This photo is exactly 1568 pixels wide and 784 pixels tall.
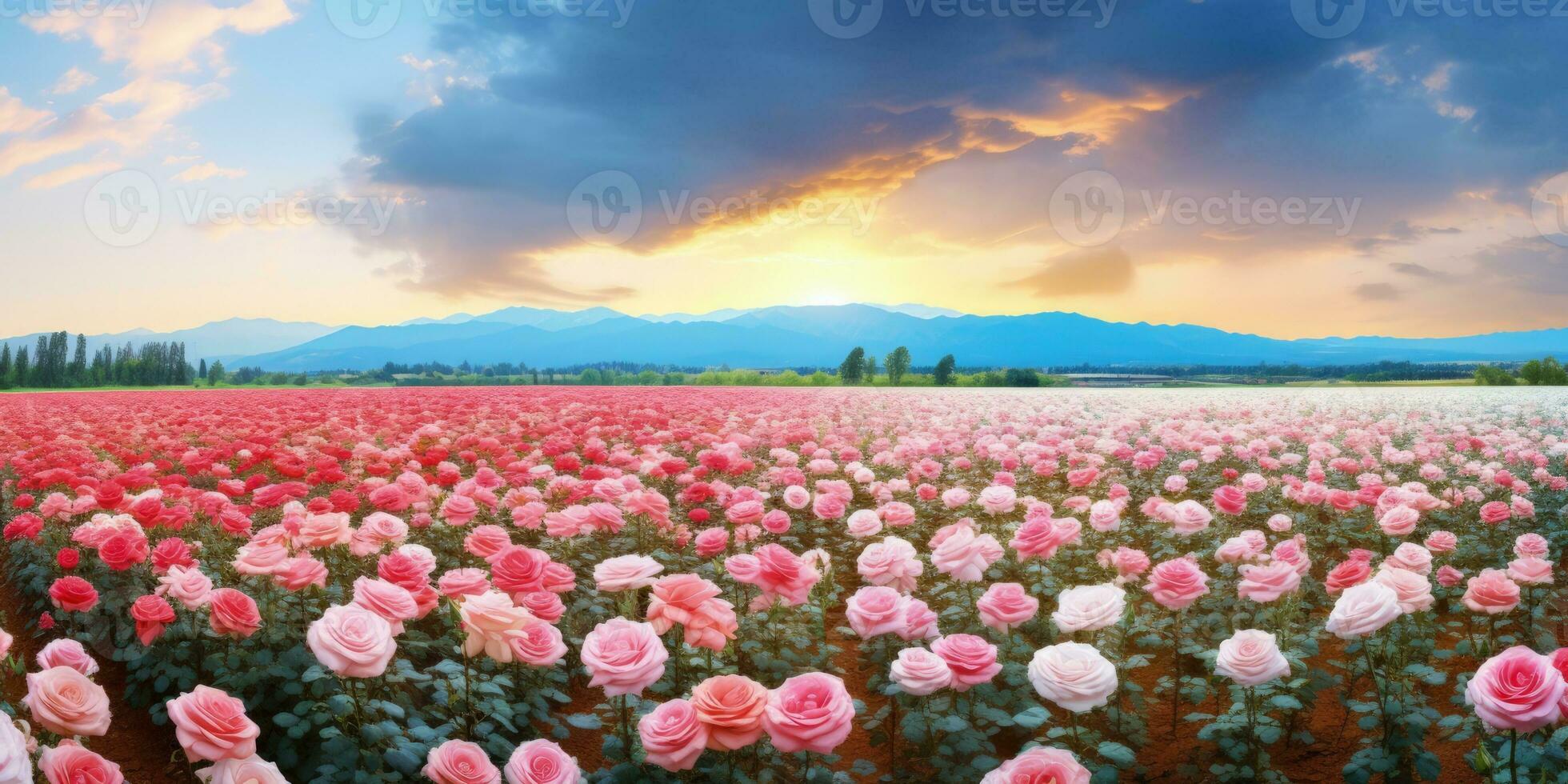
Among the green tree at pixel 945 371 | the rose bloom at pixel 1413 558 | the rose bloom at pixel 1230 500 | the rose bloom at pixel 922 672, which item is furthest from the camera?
the green tree at pixel 945 371

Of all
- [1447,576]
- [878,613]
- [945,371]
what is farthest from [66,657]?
[945,371]

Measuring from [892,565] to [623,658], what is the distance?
170 centimetres

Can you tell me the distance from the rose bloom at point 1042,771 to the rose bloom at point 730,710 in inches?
28.7

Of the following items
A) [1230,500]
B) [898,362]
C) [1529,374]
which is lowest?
[1230,500]

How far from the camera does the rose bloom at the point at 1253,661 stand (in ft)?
10.0

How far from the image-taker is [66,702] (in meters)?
2.61

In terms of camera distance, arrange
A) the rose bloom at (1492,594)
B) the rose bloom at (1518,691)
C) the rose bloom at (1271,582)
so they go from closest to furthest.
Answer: the rose bloom at (1518,691) → the rose bloom at (1271,582) → the rose bloom at (1492,594)

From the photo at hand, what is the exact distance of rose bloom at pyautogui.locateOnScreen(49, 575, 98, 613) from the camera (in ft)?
13.7

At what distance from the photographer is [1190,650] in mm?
3953

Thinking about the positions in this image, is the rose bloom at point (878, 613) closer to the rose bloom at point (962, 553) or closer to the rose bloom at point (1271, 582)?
the rose bloom at point (962, 553)

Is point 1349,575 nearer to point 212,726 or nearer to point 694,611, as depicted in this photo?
point 694,611

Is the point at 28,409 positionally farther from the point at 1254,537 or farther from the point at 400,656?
the point at 1254,537

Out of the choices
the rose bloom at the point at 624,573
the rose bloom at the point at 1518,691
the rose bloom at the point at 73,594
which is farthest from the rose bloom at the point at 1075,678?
the rose bloom at the point at 73,594

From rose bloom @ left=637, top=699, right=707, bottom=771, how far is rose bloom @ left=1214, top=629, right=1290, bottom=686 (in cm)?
216
